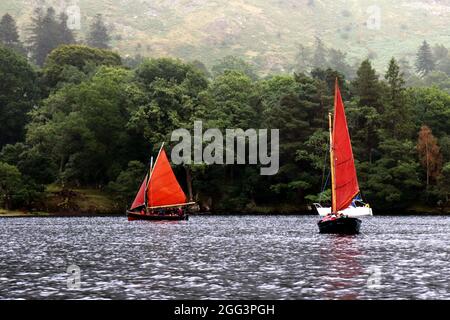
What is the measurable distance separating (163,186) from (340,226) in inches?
1506

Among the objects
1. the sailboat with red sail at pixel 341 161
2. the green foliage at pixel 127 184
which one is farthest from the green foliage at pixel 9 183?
the sailboat with red sail at pixel 341 161

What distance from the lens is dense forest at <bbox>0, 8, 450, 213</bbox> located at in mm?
128750

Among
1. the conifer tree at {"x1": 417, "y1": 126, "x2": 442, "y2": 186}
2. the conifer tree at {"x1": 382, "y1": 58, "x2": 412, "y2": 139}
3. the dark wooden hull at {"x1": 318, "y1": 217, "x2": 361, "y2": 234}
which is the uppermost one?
the conifer tree at {"x1": 382, "y1": 58, "x2": 412, "y2": 139}

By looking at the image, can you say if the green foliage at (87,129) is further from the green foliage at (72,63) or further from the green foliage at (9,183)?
the green foliage at (72,63)

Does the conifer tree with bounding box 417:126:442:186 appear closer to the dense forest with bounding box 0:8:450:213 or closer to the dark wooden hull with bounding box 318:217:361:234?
the dense forest with bounding box 0:8:450:213

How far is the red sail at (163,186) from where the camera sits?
346 ft

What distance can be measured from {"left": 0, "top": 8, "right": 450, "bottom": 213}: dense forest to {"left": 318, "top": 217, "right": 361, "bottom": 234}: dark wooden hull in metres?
49.8

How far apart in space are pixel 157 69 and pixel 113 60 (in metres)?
46.1

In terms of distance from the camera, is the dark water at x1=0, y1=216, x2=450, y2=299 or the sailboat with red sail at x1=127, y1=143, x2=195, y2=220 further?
the sailboat with red sail at x1=127, y1=143, x2=195, y2=220

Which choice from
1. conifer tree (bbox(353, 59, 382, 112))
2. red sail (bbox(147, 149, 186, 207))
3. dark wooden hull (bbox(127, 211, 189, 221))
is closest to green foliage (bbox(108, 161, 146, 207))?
dark wooden hull (bbox(127, 211, 189, 221))

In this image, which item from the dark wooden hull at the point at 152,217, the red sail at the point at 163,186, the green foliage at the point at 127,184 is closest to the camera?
the red sail at the point at 163,186

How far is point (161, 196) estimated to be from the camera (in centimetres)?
10775
